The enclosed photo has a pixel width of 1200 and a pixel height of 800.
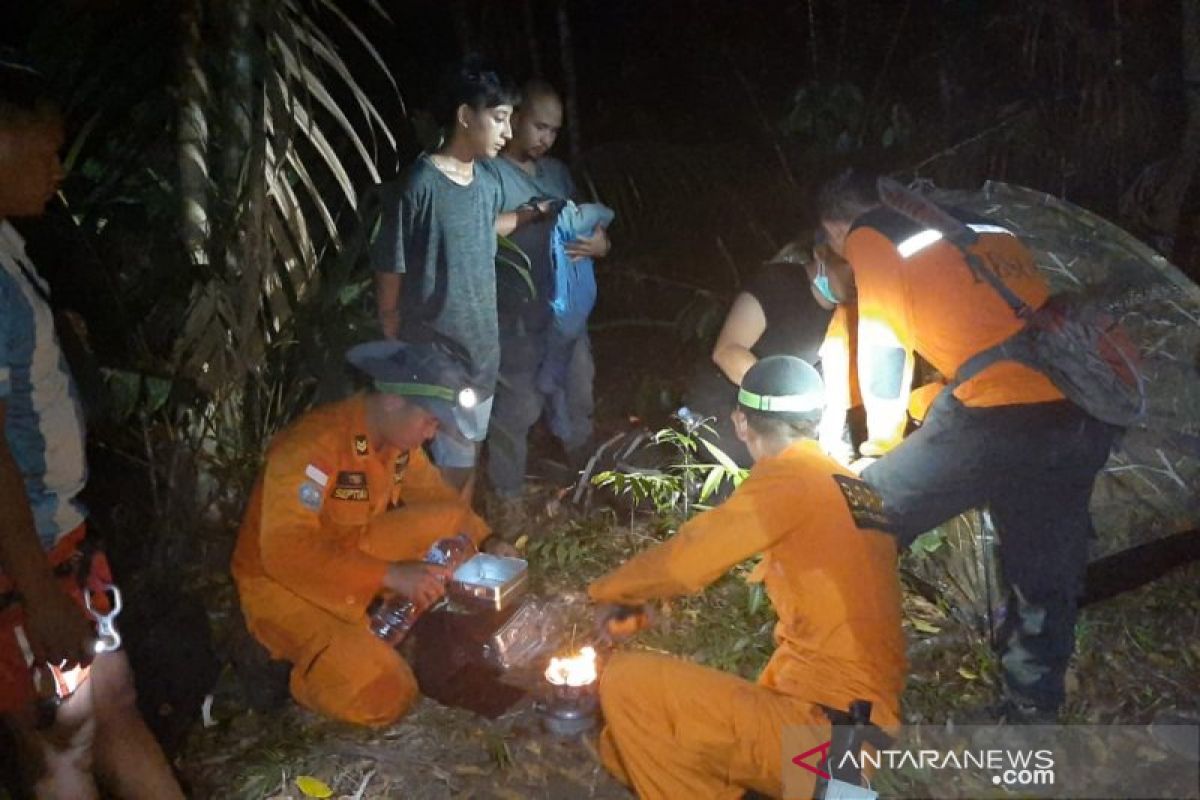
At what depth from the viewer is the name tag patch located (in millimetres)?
3053

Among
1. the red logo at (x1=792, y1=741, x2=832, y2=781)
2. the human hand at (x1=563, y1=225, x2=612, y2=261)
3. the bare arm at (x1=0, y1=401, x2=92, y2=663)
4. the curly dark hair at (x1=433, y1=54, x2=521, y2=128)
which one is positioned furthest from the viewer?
the human hand at (x1=563, y1=225, x2=612, y2=261)

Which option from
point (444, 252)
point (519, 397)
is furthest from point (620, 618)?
point (519, 397)

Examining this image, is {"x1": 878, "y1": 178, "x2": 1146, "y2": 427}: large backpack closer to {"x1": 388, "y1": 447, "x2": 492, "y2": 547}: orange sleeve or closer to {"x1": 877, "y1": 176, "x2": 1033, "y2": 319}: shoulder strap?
{"x1": 877, "y1": 176, "x2": 1033, "y2": 319}: shoulder strap

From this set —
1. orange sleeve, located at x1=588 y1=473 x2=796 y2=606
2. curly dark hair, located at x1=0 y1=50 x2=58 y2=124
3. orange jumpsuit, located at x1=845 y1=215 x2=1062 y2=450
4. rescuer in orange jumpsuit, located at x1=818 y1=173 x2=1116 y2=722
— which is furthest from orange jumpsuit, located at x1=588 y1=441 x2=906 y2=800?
curly dark hair, located at x1=0 y1=50 x2=58 y2=124

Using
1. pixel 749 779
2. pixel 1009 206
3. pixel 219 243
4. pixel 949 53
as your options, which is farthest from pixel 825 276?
pixel 949 53

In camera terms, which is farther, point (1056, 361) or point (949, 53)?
point (949, 53)

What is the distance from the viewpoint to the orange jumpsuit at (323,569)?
2.92 metres

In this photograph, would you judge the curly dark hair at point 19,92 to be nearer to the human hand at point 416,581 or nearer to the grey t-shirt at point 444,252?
the grey t-shirt at point 444,252

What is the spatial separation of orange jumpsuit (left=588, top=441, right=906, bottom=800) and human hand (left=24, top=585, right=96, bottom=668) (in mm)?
1261

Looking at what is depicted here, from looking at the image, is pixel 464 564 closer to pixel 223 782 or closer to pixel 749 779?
pixel 223 782

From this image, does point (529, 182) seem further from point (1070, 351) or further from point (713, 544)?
point (1070, 351)

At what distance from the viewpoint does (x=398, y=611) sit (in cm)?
320

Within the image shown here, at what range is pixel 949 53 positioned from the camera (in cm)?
613

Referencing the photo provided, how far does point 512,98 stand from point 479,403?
1189 millimetres
